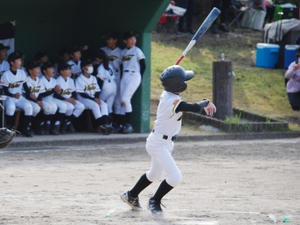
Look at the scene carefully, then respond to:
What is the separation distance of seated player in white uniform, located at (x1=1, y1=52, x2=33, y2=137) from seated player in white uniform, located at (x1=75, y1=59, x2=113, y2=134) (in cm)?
111

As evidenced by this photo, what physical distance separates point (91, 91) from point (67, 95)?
1.44 feet

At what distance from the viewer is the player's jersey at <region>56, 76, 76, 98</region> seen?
13.3 m

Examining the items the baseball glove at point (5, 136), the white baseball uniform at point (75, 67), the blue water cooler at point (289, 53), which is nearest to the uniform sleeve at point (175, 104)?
the baseball glove at point (5, 136)

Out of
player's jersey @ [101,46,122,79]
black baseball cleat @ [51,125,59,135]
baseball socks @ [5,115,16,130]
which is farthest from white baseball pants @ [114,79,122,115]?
baseball socks @ [5,115,16,130]

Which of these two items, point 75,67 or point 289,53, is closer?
point 75,67

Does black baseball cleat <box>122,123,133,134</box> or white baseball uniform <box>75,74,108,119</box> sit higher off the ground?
white baseball uniform <box>75,74,108,119</box>

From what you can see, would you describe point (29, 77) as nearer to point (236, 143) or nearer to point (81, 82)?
point (81, 82)

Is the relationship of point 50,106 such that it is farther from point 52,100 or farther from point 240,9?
point 240,9

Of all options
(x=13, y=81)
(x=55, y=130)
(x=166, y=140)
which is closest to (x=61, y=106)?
(x=55, y=130)

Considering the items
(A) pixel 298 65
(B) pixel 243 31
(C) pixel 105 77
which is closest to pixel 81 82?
(C) pixel 105 77

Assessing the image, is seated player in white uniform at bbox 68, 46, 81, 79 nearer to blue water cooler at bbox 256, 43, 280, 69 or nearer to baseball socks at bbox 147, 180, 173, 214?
blue water cooler at bbox 256, 43, 280, 69

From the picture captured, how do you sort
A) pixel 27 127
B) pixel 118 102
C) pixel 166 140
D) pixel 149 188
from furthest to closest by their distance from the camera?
pixel 118 102
pixel 27 127
pixel 149 188
pixel 166 140

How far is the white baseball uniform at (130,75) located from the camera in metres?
13.5

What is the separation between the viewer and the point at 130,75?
44.7 ft
